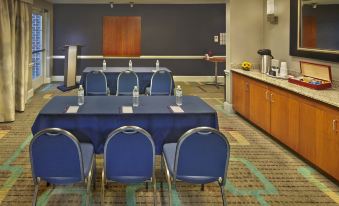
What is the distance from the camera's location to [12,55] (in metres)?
6.70

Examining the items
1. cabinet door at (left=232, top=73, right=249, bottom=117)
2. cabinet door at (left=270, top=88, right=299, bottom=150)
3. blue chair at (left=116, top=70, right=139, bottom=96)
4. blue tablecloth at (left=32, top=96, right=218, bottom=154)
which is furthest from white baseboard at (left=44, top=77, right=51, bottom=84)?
blue tablecloth at (left=32, top=96, right=218, bottom=154)

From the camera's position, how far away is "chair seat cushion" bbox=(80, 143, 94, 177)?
3058mm

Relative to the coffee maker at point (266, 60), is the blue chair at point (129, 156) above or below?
below

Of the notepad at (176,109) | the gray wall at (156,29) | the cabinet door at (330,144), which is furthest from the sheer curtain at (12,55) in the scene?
the cabinet door at (330,144)

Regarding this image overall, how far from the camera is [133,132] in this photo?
2.89m

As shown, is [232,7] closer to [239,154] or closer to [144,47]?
[239,154]

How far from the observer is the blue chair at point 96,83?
652cm

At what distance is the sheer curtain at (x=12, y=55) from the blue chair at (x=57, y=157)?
12.9 ft

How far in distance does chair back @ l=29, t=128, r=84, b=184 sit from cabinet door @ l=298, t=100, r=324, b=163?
255cm

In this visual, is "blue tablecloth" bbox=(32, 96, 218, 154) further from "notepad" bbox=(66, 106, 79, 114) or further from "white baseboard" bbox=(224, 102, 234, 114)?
"white baseboard" bbox=(224, 102, 234, 114)

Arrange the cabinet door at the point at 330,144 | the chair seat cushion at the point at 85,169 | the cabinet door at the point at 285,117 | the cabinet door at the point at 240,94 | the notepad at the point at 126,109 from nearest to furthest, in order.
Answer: the chair seat cushion at the point at 85,169 → the notepad at the point at 126,109 → the cabinet door at the point at 330,144 → the cabinet door at the point at 285,117 → the cabinet door at the point at 240,94

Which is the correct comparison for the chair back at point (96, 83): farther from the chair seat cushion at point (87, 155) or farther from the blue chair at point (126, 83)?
the chair seat cushion at point (87, 155)

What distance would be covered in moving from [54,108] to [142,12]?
8.83 meters

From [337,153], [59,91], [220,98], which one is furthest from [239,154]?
[59,91]
